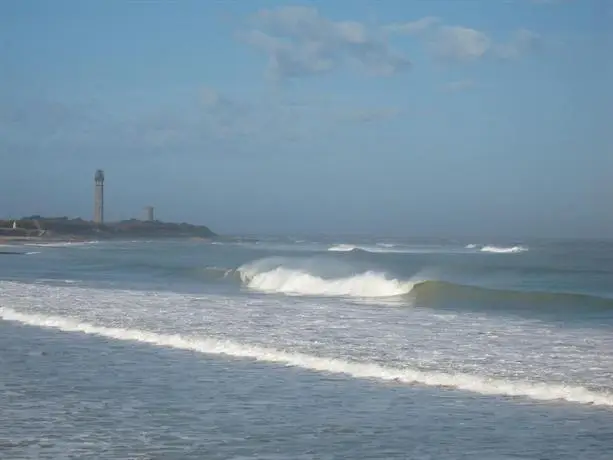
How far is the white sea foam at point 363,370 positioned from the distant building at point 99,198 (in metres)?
118

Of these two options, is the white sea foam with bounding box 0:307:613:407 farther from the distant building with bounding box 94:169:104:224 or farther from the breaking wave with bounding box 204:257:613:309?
the distant building with bounding box 94:169:104:224

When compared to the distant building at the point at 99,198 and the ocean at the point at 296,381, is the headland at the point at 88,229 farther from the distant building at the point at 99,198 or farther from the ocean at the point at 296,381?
the ocean at the point at 296,381

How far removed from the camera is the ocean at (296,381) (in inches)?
295

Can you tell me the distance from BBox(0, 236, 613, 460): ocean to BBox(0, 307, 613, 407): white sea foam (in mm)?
34

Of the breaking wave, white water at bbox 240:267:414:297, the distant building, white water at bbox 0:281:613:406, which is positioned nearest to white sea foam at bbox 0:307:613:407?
white water at bbox 0:281:613:406

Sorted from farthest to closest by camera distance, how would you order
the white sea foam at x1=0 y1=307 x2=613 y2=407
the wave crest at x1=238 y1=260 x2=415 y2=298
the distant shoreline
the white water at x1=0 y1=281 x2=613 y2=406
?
the distant shoreline < the wave crest at x1=238 y1=260 x2=415 y2=298 < the white water at x1=0 y1=281 x2=613 y2=406 < the white sea foam at x1=0 y1=307 x2=613 y2=407

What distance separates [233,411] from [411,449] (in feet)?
6.76

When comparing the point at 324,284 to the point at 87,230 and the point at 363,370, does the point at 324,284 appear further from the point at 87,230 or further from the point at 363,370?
the point at 87,230

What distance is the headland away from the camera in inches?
4650

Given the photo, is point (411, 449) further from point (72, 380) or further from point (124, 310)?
point (124, 310)

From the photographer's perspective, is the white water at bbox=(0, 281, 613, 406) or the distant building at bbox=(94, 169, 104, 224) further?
the distant building at bbox=(94, 169, 104, 224)

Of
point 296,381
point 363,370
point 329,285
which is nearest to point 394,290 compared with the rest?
point 329,285

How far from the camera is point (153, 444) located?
7.36 metres

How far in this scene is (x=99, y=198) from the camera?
13675cm
